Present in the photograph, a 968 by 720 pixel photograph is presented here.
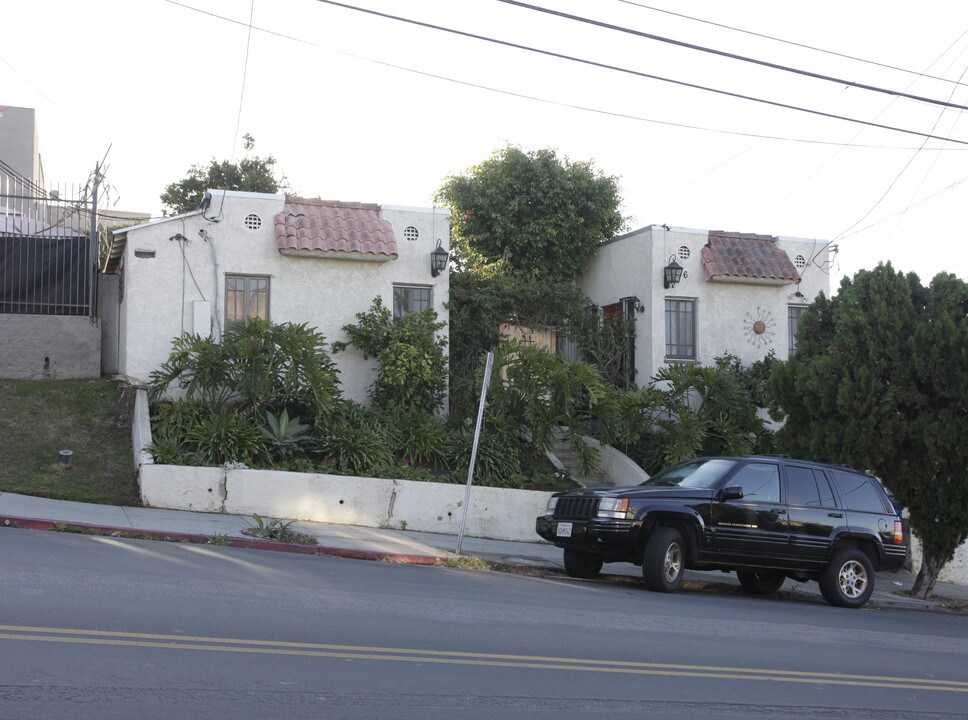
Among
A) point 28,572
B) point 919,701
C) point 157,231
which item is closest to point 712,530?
point 919,701

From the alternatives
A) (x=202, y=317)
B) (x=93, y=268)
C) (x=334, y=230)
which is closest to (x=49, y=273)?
(x=93, y=268)

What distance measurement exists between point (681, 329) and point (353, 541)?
1079 centimetres

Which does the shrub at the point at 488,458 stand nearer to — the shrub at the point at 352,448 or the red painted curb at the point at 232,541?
the shrub at the point at 352,448

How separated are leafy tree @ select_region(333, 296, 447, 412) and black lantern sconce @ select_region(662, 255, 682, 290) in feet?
17.7

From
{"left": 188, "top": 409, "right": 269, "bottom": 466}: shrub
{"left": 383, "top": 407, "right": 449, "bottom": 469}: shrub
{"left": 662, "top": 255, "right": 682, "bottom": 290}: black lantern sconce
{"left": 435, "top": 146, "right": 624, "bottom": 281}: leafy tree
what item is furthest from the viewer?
{"left": 435, "top": 146, "right": 624, "bottom": 281}: leafy tree

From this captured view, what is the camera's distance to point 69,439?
16.8m

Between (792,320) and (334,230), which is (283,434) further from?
(792,320)

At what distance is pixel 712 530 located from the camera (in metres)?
12.3

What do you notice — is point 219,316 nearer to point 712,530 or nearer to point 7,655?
point 712,530

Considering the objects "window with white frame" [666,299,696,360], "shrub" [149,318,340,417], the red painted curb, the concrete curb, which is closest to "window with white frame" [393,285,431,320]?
"shrub" [149,318,340,417]

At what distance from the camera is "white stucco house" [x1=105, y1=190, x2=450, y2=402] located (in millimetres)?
18719

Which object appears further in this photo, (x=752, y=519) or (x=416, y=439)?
(x=416, y=439)

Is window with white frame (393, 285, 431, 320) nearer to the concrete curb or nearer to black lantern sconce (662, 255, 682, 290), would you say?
black lantern sconce (662, 255, 682, 290)

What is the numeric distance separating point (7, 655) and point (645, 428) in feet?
49.0
